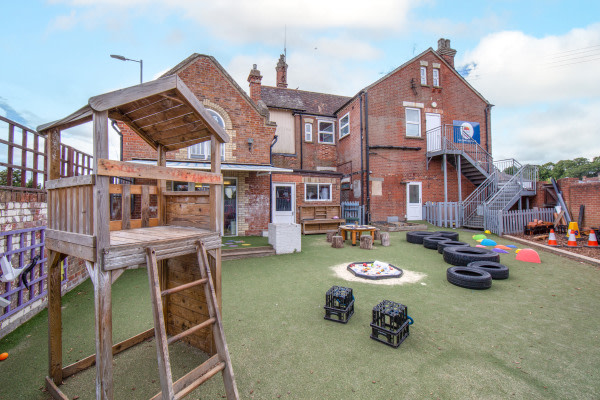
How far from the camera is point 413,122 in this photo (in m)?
15.9

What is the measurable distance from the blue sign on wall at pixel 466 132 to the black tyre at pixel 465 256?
37.7ft

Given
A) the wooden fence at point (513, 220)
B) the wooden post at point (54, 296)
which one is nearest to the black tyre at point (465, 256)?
the wooden fence at point (513, 220)

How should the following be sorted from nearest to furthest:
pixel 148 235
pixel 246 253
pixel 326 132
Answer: pixel 148 235 < pixel 246 253 < pixel 326 132

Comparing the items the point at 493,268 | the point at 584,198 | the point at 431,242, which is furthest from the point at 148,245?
the point at 584,198

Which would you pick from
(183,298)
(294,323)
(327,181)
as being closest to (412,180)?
(327,181)

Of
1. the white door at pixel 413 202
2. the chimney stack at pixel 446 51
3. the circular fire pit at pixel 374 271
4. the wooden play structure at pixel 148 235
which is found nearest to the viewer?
the wooden play structure at pixel 148 235

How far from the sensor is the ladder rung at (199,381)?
79.3 inches

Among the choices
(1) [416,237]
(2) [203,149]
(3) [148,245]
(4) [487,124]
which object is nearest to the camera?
(3) [148,245]

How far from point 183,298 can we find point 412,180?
1462cm

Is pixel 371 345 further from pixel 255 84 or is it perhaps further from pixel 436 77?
pixel 436 77

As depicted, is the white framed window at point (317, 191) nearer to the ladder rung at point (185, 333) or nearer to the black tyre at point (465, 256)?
the black tyre at point (465, 256)

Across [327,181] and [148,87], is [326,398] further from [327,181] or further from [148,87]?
[327,181]

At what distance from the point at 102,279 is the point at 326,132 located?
1724cm

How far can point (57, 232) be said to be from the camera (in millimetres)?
2670
